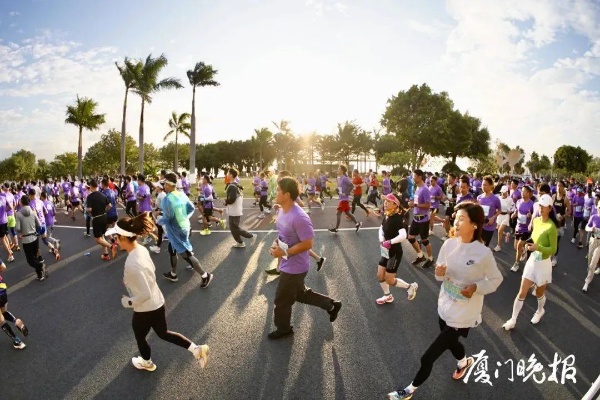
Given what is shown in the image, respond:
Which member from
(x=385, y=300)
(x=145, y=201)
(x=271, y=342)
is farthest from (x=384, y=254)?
(x=145, y=201)

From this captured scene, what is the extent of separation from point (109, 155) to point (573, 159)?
10477 cm

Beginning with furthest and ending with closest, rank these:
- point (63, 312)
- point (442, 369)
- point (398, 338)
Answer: point (63, 312) < point (398, 338) < point (442, 369)

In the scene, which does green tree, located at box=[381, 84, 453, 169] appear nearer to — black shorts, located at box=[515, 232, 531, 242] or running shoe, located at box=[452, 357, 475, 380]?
black shorts, located at box=[515, 232, 531, 242]

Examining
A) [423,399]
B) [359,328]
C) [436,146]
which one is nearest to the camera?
[423,399]

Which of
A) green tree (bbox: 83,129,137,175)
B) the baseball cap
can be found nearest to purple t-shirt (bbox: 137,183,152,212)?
the baseball cap

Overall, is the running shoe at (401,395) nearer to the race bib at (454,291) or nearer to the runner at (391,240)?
the race bib at (454,291)

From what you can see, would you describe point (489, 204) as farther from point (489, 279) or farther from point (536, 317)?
point (489, 279)

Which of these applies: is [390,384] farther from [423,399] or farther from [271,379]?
[271,379]

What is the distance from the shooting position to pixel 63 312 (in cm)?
560

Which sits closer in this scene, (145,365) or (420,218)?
(145,365)

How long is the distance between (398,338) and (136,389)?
129 inches

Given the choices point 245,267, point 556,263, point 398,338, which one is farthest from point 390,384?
point 556,263

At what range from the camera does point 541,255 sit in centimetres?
470

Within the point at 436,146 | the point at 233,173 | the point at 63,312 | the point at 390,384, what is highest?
the point at 436,146
